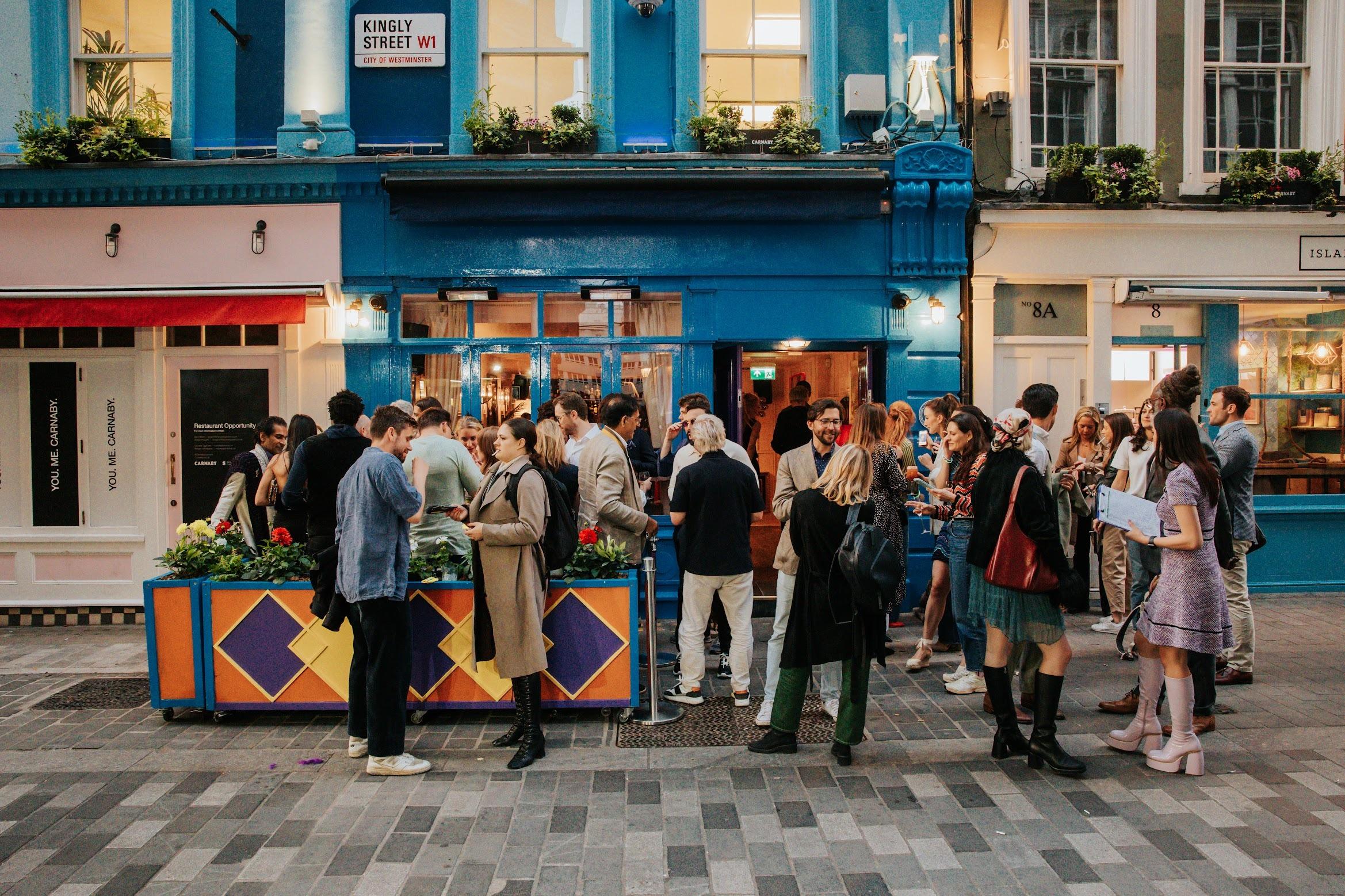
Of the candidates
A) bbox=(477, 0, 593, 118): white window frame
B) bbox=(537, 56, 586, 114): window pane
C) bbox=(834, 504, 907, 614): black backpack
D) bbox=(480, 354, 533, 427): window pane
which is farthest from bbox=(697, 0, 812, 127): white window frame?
bbox=(834, 504, 907, 614): black backpack

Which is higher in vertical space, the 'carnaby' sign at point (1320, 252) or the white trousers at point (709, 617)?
the 'carnaby' sign at point (1320, 252)

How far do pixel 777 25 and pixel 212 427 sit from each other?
7.41 m

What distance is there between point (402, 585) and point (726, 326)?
203 inches

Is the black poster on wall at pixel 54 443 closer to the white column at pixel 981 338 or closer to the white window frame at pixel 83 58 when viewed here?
the white window frame at pixel 83 58

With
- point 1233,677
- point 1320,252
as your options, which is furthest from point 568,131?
point 1320,252

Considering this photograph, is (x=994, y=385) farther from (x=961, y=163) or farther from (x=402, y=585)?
(x=402, y=585)

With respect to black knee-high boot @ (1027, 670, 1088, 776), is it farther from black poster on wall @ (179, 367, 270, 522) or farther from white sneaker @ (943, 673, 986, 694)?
black poster on wall @ (179, 367, 270, 522)

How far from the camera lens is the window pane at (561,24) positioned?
980cm

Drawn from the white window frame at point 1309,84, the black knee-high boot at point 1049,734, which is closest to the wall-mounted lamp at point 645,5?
the white window frame at point 1309,84

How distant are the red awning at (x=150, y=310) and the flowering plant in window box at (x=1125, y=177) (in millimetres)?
8292

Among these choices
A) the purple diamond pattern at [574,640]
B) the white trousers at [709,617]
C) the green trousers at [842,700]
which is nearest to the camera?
the green trousers at [842,700]

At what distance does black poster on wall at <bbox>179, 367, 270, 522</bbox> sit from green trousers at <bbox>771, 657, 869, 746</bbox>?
262 inches

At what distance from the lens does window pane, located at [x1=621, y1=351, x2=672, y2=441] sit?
9695 mm

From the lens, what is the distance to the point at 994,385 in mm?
10000
